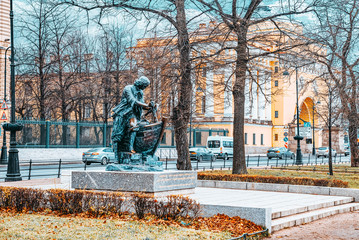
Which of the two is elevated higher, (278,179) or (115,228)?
(278,179)

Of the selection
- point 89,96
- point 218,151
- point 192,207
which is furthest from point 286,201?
point 218,151

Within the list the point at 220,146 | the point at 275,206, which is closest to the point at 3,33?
the point at 220,146

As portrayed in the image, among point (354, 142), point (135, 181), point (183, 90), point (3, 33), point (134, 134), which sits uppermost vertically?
point (3, 33)

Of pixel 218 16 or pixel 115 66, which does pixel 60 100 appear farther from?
pixel 218 16

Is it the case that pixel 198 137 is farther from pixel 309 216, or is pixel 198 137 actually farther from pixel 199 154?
pixel 309 216

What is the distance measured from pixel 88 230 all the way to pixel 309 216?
5.70m

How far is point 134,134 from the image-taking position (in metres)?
14.6

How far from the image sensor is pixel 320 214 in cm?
1333

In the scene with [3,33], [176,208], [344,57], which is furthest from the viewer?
[3,33]

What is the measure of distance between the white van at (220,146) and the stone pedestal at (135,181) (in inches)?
1699

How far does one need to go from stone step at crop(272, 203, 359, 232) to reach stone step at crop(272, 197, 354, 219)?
0.43 ft

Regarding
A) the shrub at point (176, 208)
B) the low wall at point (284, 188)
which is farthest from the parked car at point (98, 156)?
the shrub at point (176, 208)

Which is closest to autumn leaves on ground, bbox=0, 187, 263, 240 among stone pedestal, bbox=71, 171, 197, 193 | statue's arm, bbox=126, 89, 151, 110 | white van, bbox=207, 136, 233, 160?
stone pedestal, bbox=71, 171, 197, 193

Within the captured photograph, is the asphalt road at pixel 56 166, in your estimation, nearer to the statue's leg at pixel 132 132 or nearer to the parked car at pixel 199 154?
the parked car at pixel 199 154
